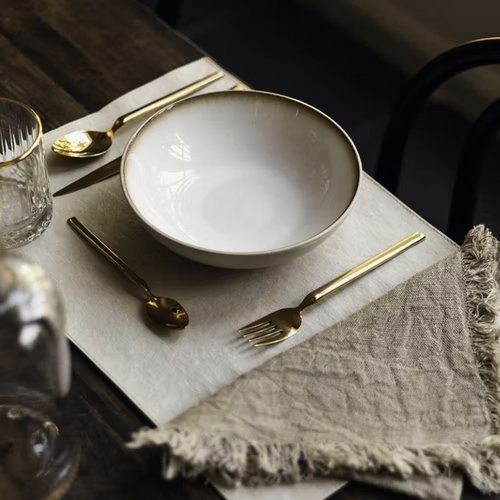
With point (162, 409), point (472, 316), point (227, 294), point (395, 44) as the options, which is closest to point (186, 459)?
point (162, 409)

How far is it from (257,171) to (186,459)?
0.36 metres

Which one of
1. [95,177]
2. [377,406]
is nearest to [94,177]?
[95,177]

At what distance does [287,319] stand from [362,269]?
3.8 inches

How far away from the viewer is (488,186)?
1658 mm

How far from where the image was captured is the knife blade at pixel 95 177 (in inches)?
37.5

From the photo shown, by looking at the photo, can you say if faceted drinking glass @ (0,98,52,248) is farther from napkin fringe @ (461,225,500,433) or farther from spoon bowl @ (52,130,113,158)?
napkin fringe @ (461,225,500,433)

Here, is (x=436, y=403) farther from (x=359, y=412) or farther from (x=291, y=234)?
(x=291, y=234)

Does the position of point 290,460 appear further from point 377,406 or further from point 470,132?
point 470,132

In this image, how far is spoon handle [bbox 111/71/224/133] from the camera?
3.37 ft

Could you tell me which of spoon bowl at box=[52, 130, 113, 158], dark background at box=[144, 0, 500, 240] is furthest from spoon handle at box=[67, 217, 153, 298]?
dark background at box=[144, 0, 500, 240]

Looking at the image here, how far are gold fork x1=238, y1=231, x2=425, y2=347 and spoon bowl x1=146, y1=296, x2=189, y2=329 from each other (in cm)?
5

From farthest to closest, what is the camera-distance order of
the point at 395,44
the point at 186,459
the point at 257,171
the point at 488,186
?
the point at 395,44 < the point at 488,186 < the point at 257,171 < the point at 186,459

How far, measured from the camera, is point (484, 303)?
0.84 m

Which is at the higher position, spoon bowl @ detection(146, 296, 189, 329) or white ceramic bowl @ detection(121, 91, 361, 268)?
white ceramic bowl @ detection(121, 91, 361, 268)
